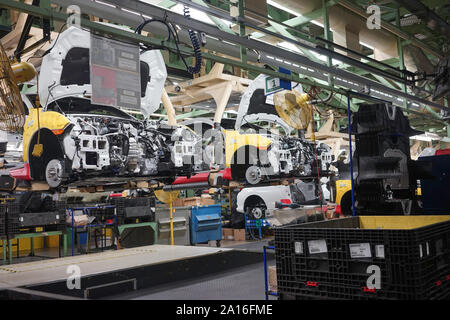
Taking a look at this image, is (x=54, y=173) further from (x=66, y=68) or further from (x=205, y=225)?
(x=205, y=225)

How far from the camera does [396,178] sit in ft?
14.2

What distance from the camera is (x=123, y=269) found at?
167 inches

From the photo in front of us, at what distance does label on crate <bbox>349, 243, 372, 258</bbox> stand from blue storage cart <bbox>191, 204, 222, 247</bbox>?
26.7ft

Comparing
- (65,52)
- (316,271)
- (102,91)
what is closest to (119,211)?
(65,52)

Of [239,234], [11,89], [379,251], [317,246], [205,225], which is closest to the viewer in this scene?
[379,251]

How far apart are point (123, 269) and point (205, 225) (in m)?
6.01

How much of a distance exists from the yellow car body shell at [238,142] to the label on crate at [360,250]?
545cm

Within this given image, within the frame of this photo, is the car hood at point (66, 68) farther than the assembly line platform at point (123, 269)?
Yes

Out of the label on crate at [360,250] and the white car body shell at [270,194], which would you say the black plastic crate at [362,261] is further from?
the white car body shell at [270,194]

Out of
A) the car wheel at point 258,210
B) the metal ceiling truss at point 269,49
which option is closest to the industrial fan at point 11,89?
the metal ceiling truss at point 269,49

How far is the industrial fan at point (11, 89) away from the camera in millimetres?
3031

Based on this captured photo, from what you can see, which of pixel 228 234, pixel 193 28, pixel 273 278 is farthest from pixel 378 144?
pixel 228 234

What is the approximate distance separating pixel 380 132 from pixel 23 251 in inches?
422

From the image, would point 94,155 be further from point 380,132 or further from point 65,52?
point 380,132
